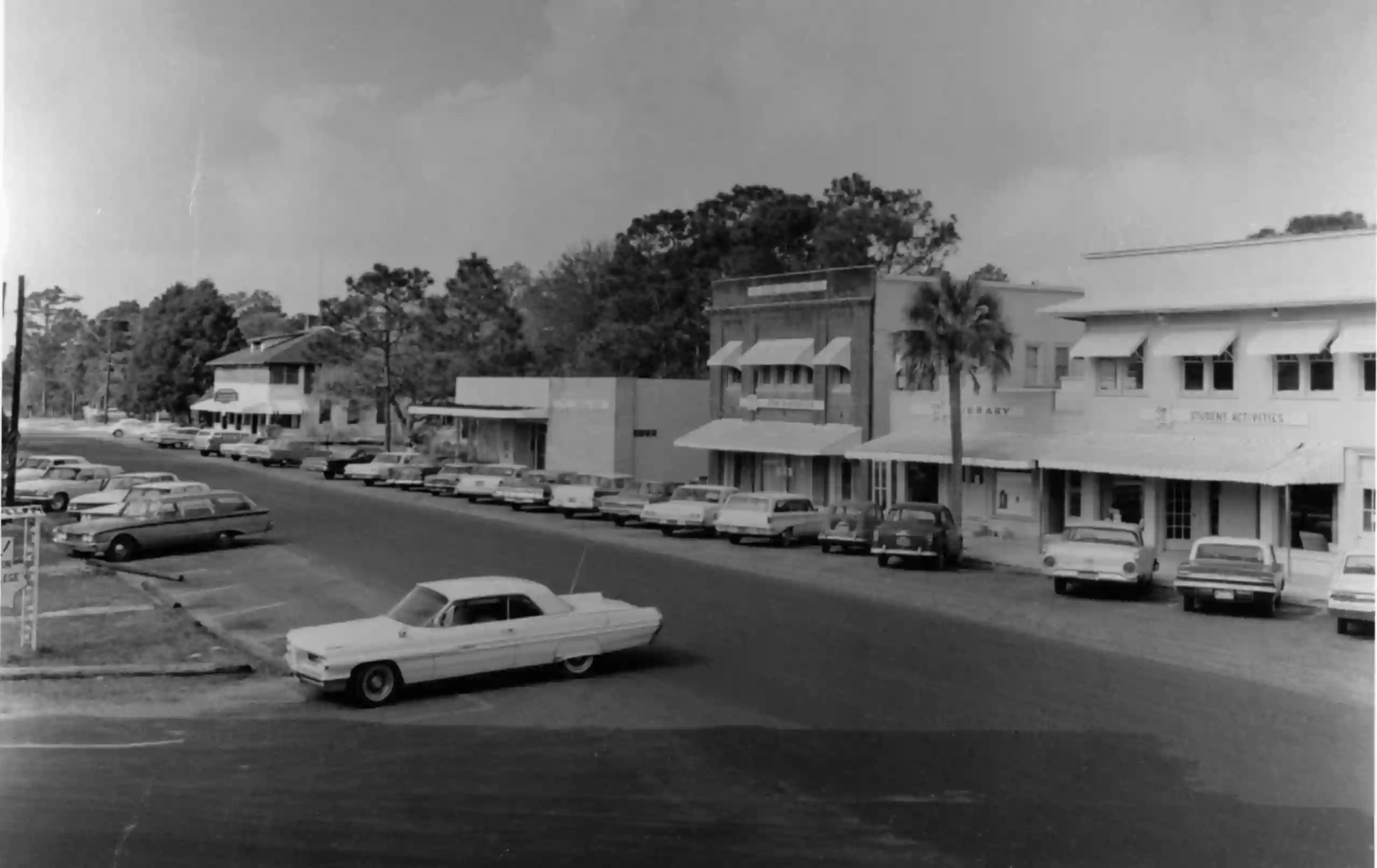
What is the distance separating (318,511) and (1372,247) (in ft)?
54.7

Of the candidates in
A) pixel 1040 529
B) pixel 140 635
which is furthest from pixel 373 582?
pixel 1040 529

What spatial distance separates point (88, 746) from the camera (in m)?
11.0

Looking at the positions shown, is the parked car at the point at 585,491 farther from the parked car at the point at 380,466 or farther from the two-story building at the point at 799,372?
the two-story building at the point at 799,372

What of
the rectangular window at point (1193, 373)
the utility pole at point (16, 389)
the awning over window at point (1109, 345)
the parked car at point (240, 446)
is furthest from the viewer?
the awning over window at point (1109, 345)

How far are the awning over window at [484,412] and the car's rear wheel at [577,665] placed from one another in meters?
6.45

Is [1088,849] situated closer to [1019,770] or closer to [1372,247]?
[1019,770]

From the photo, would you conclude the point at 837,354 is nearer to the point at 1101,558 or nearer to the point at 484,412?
the point at 1101,558

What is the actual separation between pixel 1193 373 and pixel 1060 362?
27.8 feet

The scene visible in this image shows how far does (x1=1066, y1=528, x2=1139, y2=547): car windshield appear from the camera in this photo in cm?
1947

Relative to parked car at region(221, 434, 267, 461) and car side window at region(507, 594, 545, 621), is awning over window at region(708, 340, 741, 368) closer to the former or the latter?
parked car at region(221, 434, 267, 461)

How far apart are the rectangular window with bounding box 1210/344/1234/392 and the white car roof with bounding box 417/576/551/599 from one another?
1371cm

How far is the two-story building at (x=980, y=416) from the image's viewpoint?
90.3 ft

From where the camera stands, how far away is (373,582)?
48.3 ft

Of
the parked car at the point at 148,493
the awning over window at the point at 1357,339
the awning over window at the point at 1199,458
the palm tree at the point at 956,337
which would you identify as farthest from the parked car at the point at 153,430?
the awning over window at the point at 1357,339
